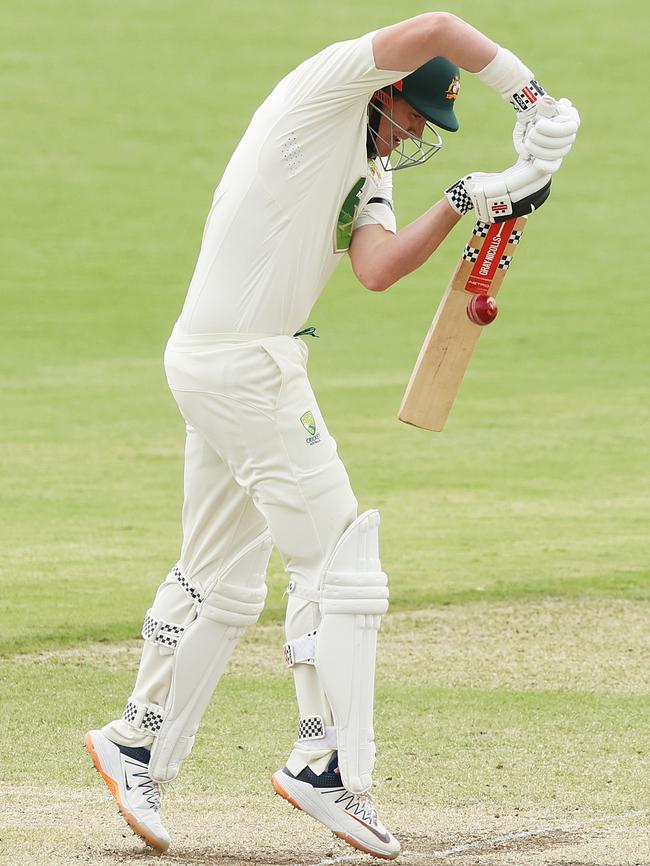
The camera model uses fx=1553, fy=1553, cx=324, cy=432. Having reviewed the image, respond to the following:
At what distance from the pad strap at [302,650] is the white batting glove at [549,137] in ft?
4.09

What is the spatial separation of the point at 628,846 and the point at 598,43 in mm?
24865

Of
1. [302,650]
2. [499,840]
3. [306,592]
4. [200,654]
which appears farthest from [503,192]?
[499,840]

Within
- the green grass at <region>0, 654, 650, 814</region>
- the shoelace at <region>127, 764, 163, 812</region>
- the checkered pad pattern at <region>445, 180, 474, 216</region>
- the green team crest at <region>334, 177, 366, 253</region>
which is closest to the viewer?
the checkered pad pattern at <region>445, 180, 474, 216</region>

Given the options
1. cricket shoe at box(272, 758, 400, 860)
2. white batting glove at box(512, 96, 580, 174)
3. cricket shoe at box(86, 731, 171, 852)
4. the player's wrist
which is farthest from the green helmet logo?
cricket shoe at box(86, 731, 171, 852)

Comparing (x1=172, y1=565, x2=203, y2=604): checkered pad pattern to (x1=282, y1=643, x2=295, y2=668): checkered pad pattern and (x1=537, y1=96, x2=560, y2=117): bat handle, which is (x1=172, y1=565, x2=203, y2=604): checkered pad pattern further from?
(x1=537, y1=96, x2=560, y2=117): bat handle

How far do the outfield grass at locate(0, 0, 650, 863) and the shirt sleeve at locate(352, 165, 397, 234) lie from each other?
1618 millimetres

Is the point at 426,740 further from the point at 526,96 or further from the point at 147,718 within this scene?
the point at 526,96

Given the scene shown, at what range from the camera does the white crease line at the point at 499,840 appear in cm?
380

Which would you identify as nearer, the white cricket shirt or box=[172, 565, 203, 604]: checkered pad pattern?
the white cricket shirt

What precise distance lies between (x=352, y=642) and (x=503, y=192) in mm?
1121

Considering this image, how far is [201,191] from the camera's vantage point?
23.2 meters

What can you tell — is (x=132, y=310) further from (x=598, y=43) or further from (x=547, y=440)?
(x=598, y=43)

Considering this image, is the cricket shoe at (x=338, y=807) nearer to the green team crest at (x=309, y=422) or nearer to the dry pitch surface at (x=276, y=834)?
the dry pitch surface at (x=276, y=834)

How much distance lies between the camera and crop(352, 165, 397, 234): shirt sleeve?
386cm
